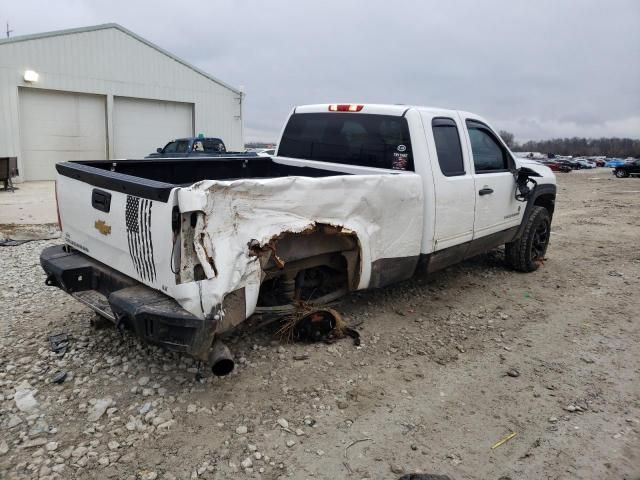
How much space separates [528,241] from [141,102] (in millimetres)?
17431

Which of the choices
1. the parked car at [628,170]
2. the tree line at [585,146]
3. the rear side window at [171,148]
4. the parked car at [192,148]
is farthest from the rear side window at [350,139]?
the tree line at [585,146]

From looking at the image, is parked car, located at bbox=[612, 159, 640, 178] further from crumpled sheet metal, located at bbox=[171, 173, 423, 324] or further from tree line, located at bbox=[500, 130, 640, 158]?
tree line, located at bbox=[500, 130, 640, 158]

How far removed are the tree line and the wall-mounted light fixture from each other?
10729 centimetres

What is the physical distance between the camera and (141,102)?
20.0 metres

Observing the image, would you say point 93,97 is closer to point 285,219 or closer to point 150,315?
point 285,219

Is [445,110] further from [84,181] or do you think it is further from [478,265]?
[84,181]

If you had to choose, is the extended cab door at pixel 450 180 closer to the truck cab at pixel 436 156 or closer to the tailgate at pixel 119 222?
the truck cab at pixel 436 156

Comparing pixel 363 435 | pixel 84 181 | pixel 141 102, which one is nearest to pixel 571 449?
pixel 363 435

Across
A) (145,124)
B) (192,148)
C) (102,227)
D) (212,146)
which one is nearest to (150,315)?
(102,227)

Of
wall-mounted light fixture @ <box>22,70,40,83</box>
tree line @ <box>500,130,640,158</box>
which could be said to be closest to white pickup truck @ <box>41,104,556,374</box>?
wall-mounted light fixture @ <box>22,70,40,83</box>

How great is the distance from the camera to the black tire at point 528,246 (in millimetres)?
6621

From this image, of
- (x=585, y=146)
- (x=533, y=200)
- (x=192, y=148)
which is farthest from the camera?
(x=585, y=146)

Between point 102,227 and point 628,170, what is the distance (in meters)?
38.3

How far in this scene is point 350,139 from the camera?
5.16m
